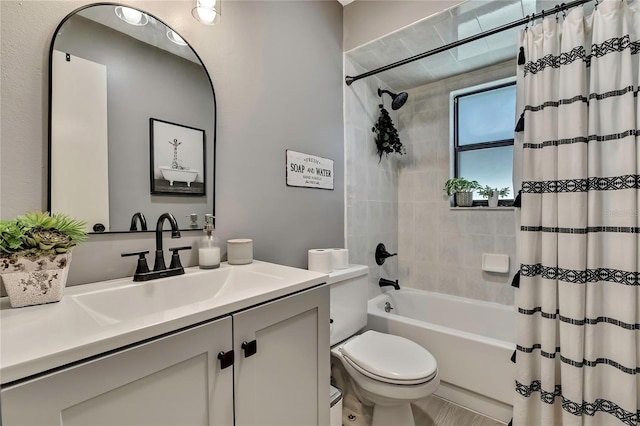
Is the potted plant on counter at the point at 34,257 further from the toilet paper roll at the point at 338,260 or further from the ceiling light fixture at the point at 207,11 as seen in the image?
the toilet paper roll at the point at 338,260

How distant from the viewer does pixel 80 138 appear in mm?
935

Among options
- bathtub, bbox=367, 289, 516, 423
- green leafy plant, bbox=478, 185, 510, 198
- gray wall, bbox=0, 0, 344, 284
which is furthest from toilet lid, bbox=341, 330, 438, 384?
green leafy plant, bbox=478, 185, 510, 198

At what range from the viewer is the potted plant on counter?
27.1 inches

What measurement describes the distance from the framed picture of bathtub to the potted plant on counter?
1.30ft

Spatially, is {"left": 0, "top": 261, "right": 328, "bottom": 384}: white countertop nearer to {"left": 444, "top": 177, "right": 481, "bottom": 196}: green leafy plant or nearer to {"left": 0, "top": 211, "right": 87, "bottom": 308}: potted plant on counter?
{"left": 0, "top": 211, "right": 87, "bottom": 308}: potted plant on counter

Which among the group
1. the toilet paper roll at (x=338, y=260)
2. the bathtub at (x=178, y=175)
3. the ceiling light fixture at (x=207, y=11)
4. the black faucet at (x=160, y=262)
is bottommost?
the toilet paper roll at (x=338, y=260)

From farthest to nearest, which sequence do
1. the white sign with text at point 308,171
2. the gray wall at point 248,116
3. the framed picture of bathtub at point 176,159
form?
the white sign with text at point 308,171 → the framed picture of bathtub at point 176,159 → the gray wall at point 248,116

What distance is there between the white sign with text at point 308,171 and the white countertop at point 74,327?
88 cm

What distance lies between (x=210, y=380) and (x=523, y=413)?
5.00 feet

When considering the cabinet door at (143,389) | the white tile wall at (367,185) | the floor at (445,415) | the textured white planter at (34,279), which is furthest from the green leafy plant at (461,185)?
the textured white planter at (34,279)

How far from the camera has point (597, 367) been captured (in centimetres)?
122

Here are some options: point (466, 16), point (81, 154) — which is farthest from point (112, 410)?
point (466, 16)

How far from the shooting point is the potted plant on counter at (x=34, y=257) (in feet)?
2.26

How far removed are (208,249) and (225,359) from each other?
55 centimetres
